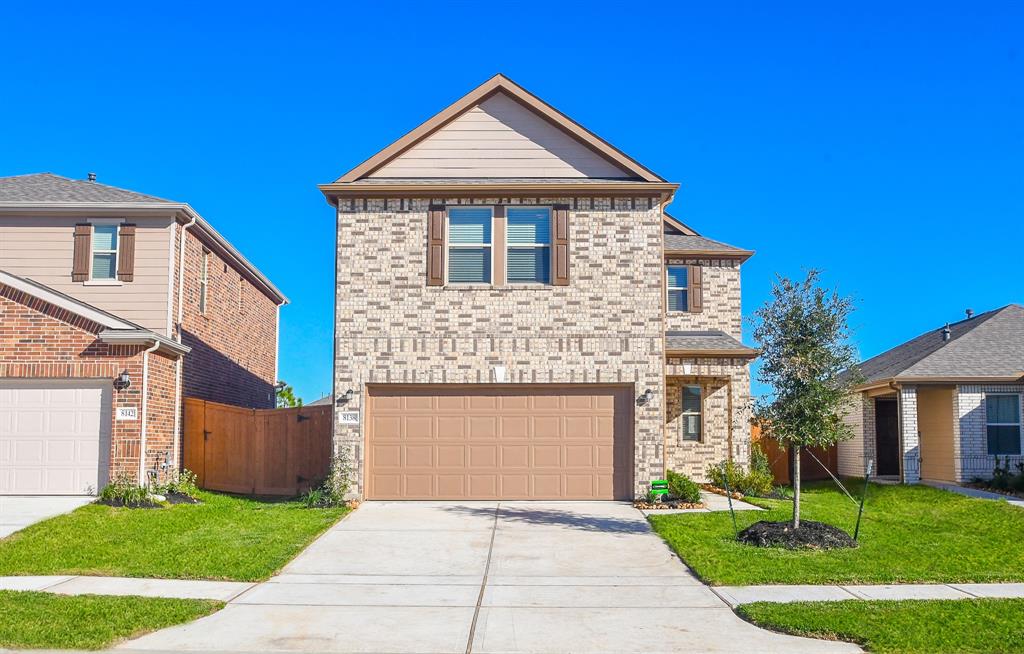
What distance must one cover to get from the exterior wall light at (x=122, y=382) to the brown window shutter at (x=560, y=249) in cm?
759

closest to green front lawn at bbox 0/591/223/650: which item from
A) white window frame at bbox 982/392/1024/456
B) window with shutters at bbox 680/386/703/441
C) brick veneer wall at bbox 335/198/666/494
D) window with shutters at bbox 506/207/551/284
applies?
brick veneer wall at bbox 335/198/666/494

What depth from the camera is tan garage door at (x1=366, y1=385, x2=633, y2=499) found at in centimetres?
1639

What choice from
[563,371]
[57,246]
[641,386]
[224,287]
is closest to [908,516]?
[641,386]

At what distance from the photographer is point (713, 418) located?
20.8 m

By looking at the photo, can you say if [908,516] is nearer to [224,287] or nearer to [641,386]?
[641,386]

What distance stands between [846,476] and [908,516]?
8.65m

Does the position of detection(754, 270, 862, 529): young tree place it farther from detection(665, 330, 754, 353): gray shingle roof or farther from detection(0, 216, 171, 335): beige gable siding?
detection(0, 216, 171, 335): beige gable siding

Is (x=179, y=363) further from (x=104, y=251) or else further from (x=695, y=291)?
(x=695, y=291)

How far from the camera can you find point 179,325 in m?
18.7

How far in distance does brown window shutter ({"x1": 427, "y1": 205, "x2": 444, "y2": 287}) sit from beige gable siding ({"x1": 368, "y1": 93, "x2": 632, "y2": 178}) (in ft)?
3.00

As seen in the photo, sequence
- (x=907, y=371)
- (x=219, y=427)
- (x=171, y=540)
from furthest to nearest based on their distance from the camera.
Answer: (x=907, y=371) → (x=219, y=427) → (x=171, y=540)

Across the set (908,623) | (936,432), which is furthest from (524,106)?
(936,432)

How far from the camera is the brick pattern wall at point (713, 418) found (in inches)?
794

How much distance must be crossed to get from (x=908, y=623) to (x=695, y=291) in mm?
14608
